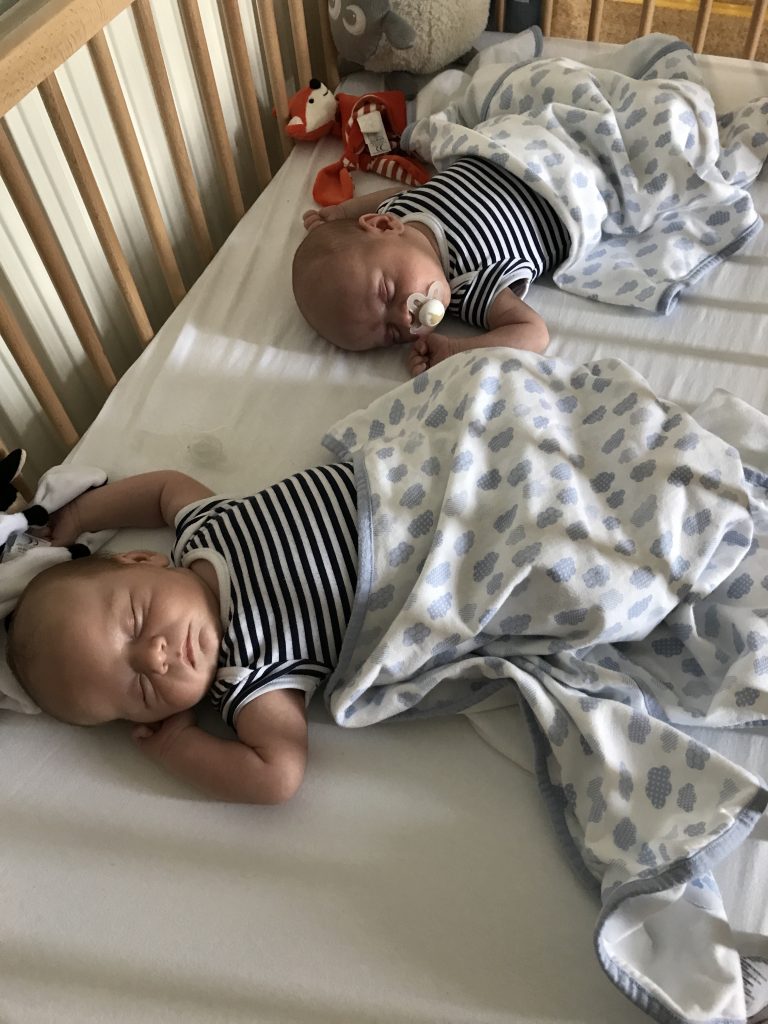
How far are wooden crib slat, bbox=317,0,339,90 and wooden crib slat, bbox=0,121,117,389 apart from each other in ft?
2.38

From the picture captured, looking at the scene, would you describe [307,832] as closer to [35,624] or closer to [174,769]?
[174,769]

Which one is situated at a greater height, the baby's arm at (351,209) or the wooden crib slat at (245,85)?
the wooden crib slat at (245,85)

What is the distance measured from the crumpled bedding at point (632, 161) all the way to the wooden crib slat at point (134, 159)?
0.47 metres

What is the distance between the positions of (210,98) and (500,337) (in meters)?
0.57

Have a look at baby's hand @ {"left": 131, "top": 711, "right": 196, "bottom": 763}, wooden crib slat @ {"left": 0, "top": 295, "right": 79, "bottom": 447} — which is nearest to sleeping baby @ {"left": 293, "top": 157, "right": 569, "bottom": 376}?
wooden crib slat @ {"left": 0, "top": 295, "right": 79, "bottom": 447}

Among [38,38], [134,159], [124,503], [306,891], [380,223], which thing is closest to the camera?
[306,891]

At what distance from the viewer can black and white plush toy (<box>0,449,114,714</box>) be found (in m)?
0.92

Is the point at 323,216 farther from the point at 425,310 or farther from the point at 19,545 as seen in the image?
the point at 19,545

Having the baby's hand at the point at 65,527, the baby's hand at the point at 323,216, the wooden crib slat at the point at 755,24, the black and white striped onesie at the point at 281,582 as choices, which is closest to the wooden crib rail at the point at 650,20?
the wooden crib slat at the point at 755,24

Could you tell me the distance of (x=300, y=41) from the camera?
4.98 ft

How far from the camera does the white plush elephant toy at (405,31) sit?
4.89 feet

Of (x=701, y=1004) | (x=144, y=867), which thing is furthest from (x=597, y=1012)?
(x=144, y=867)

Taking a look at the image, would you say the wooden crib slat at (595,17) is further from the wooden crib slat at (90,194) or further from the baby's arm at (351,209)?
the wooden crib slat at (90,194)

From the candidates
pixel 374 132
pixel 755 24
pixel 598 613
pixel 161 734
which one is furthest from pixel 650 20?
pixel 161 734
